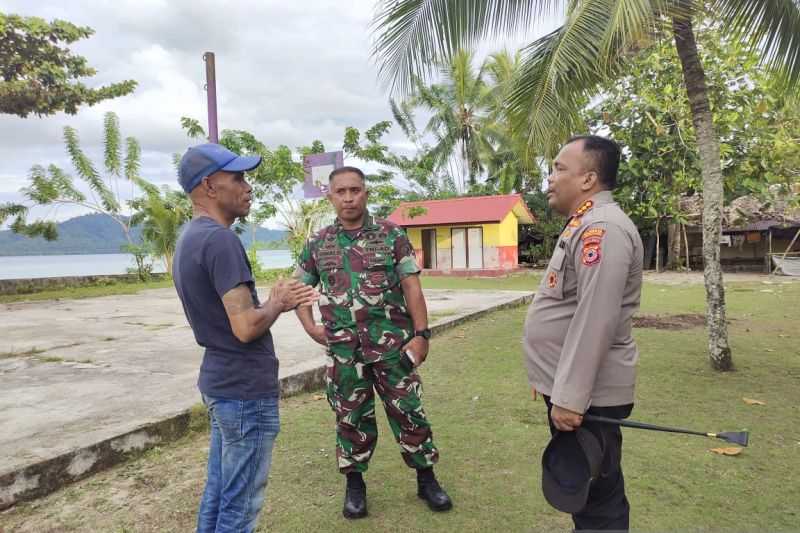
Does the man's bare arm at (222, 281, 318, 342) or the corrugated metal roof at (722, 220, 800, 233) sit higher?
the corrugated metal roof at (722, 220, 800, 233)

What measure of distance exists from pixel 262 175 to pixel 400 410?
1339 cm

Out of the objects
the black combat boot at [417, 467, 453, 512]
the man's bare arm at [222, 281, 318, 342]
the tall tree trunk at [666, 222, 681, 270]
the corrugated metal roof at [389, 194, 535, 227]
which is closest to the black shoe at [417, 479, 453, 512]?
the black combat boot at [417, 467, 453, 512]

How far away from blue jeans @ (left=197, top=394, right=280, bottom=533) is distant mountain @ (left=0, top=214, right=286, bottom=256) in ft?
4.00

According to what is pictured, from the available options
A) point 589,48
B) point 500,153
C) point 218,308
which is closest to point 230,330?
point 218,308

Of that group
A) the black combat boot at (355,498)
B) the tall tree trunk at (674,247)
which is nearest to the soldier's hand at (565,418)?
the black combat boot at (355,498)

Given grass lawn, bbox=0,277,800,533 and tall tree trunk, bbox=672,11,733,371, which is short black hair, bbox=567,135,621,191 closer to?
grass lawn, bbox=0,277,800,533

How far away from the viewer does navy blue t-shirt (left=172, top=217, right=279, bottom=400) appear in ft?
5.98

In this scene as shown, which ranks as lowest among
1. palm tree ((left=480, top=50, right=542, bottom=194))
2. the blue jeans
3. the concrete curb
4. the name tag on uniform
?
the concrete curb

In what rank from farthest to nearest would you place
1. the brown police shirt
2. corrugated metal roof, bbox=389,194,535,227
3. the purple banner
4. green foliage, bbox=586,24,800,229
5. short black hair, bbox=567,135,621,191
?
corrugated metal roof, bbox=389,194,535,227, the purple banner, green foliage, bbox=586,24,800,229, short black hair, bbox=567,135,621,191, the brown police shirt

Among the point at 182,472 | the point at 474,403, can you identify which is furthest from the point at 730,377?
the point at 182,472

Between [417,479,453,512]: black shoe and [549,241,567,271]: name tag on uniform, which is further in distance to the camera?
[417,479,453,512]: black shoe

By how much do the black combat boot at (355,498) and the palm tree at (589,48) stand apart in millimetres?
4104

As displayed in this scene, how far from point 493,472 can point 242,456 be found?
1.70 metres

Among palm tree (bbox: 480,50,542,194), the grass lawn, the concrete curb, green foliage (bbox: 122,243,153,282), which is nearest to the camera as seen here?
the grass lawn
